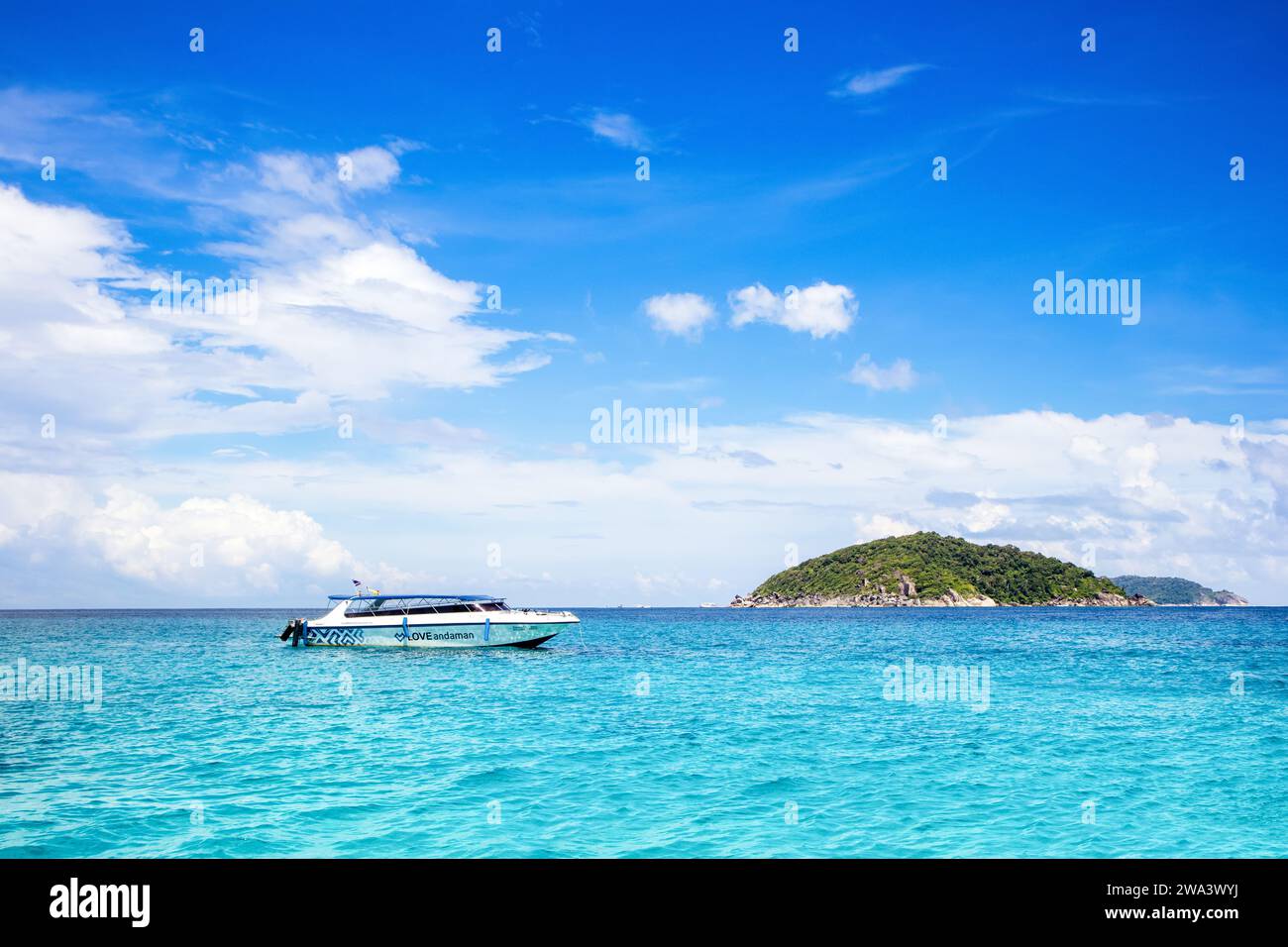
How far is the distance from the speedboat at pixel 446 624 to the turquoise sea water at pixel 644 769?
50.2 ft

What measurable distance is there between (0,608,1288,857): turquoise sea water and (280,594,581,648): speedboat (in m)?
15.3

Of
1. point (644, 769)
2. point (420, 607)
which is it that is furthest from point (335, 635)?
point (644, 769)

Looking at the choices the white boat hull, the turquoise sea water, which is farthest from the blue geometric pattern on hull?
the turquoise sea water

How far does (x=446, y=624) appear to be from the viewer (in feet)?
209

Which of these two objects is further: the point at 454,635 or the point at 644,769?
the point at 454,635

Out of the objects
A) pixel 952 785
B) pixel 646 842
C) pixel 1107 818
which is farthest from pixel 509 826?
pixel 1107 818

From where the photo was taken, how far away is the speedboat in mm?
63219

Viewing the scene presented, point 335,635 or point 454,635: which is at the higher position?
point 454,635

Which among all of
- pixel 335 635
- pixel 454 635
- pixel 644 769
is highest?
pixel 644 769

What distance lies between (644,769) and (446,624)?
44148 millimetres

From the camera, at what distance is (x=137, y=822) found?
1725 centimetres

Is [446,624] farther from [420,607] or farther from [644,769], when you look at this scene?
[644,769]

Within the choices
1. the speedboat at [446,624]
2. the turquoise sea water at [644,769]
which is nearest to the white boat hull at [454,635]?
the speedboat at [446,624]
